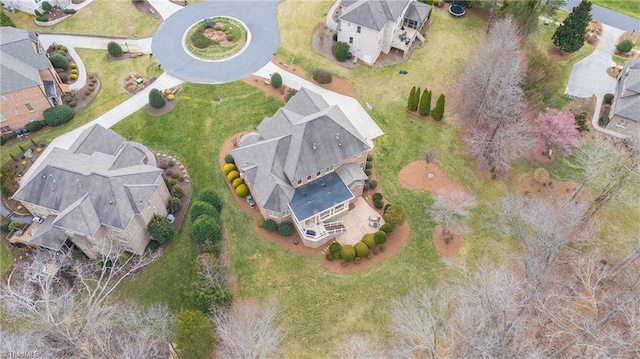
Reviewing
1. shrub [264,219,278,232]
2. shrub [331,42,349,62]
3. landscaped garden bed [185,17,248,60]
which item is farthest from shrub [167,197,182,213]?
shrub [331,42,349,62]

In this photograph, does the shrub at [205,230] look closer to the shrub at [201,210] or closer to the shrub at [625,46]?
the shrub at [201,210]

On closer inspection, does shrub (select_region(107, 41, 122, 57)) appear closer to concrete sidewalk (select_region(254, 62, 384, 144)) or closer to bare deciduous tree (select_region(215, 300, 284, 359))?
concrete sidewalk (select_region(254, 62, 384, 144))

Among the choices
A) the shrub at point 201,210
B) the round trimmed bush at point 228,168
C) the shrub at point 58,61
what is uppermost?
the shrub at point 58,61

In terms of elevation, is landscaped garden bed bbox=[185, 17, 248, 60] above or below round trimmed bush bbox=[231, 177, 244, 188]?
above

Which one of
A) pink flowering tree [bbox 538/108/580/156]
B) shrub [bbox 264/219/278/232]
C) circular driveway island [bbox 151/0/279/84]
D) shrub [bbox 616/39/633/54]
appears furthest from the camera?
shrub [bbox 616/39/633/54]

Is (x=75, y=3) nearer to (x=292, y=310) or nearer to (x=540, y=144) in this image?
(x=292, y=310)

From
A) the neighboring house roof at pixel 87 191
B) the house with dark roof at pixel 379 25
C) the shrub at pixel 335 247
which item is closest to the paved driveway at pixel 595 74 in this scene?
the house with dark roof at pixel 379 25

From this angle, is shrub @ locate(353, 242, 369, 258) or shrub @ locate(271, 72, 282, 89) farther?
shrub @ locate(271, 72, 282, 89)
